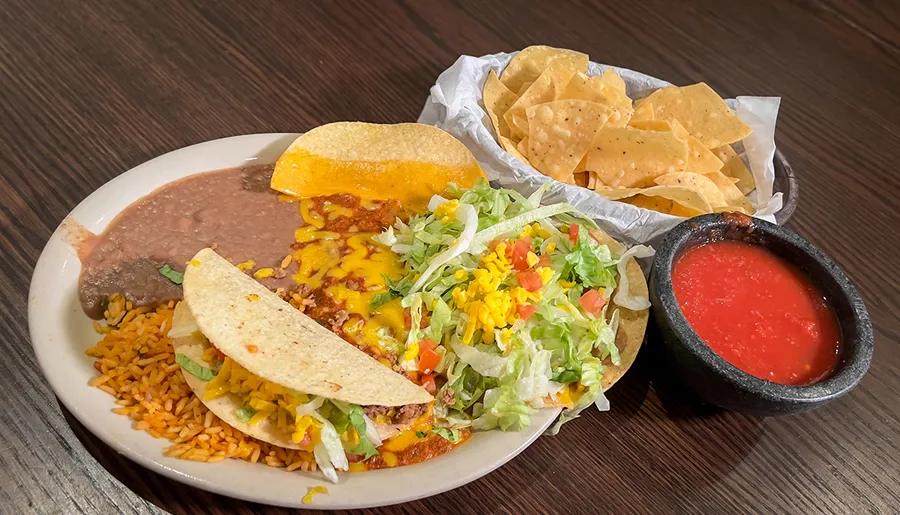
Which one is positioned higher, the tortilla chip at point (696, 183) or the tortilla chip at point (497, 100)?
the tortilla chip at point (696, 183)

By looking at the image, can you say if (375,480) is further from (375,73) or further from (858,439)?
(375,73)

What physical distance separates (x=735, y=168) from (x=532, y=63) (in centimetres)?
78

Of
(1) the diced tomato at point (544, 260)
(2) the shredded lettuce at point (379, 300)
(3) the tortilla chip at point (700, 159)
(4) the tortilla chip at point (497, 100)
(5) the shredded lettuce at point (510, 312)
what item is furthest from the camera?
(4) the tortilla chip at point (497, 100)

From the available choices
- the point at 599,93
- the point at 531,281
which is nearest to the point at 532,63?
the point at 599,93

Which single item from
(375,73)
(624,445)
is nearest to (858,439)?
(624,445)

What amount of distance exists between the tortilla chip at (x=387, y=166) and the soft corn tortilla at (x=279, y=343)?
53cm

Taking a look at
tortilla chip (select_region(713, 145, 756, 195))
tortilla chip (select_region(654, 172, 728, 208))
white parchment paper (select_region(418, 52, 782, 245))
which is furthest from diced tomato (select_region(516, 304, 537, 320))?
tortilla chip (select_region(713, 145, 756, 195))

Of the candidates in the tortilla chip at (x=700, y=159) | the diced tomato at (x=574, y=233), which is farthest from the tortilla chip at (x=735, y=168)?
the diced tomato at (x=574, y=233)

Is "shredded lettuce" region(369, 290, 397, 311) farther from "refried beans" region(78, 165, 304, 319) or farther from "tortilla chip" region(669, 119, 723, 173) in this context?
"tortilla chip" region(669, 119, 723, 173)

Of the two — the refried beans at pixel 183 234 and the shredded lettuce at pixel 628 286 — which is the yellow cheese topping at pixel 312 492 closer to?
the refried beans at pixel 183 234

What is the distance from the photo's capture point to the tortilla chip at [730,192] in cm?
231

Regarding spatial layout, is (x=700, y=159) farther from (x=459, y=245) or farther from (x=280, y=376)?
(x=280, y=376)

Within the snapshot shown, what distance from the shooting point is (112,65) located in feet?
8.70

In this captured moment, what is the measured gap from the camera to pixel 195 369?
162cm
